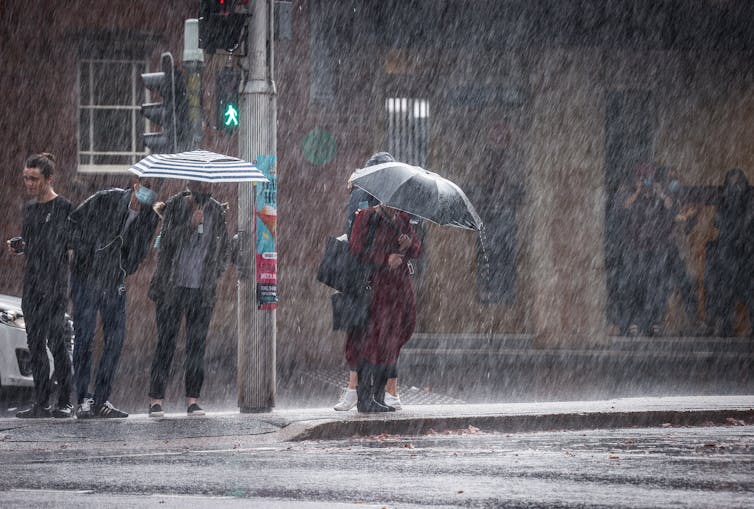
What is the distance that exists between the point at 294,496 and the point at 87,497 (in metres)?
0.98

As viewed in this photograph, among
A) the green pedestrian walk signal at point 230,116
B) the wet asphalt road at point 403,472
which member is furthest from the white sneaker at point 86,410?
the green pedestrian walk signal at point 230,116

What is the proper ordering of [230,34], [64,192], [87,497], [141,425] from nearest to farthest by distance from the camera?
1. [87,497]
2. [141,425]
3. [230,34]
4. [64,192]

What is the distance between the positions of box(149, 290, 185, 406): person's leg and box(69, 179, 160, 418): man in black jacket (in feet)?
0.96

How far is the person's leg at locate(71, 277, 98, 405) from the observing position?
419 inches

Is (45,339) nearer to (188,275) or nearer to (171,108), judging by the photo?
(188,275)

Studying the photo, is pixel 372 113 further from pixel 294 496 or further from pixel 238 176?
pixel 294 496

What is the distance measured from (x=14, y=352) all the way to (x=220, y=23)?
3.15m

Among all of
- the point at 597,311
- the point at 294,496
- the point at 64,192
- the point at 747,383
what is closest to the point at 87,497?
the point at 294,496

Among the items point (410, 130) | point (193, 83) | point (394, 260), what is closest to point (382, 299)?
point (394, 260)

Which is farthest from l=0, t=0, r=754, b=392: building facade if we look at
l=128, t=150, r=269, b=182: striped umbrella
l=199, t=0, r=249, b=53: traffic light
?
l=199, t=0, r=249, b=53: traffic light

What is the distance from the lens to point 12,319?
38.4ft

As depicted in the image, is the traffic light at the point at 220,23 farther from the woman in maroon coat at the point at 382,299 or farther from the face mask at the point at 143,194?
the woman in maroon coat at the point at 382,299

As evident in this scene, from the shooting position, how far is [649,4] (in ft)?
59.1

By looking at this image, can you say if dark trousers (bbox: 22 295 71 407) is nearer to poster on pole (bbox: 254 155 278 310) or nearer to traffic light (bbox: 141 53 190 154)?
poster on pole (bbox: 254 155 278 310)
